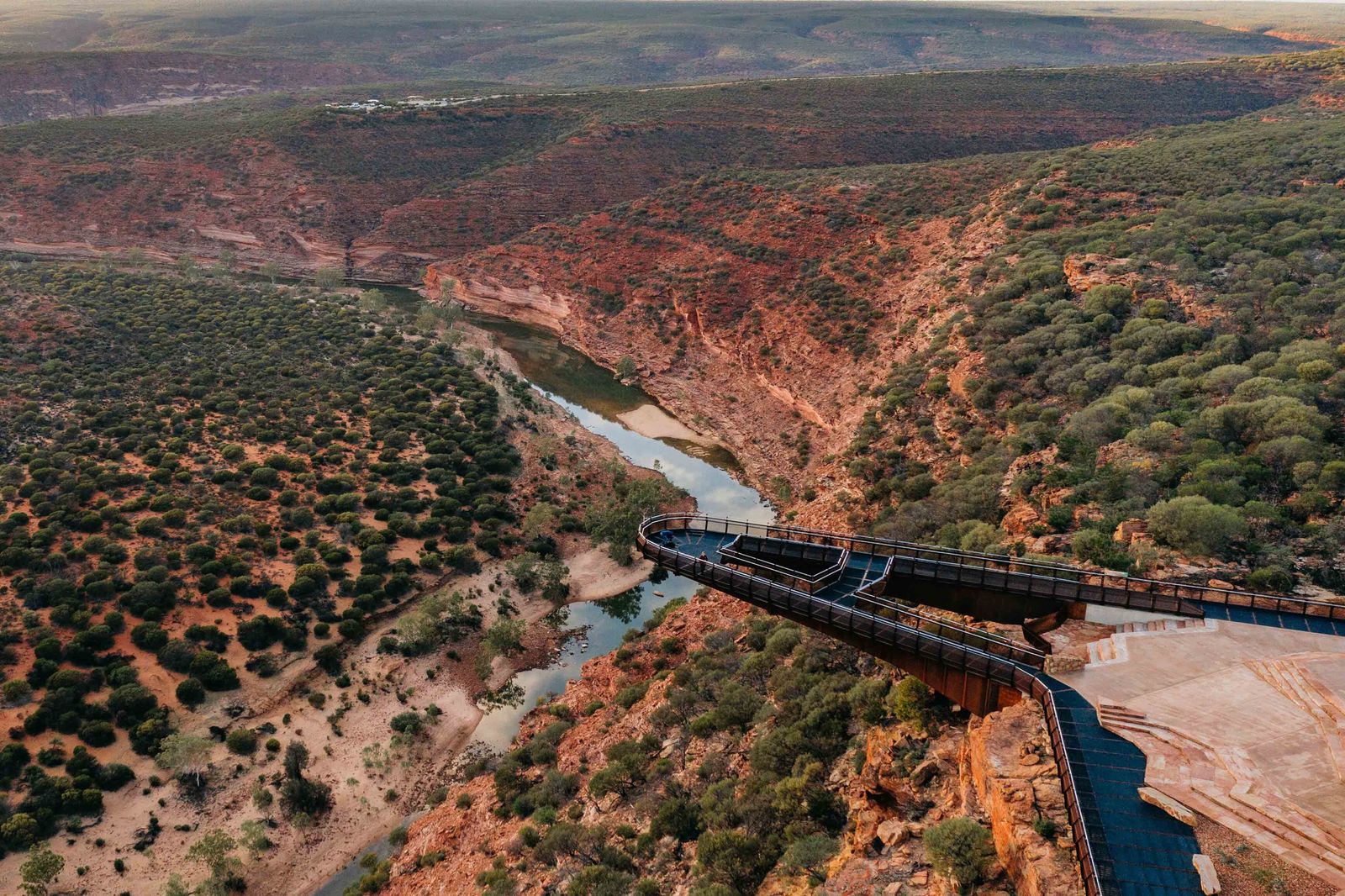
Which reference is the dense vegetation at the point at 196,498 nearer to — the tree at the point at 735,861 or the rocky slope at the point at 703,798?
the rocky slope at the point at 703,798

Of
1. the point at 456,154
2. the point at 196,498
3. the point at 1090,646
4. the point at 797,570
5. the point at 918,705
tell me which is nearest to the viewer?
the point at 1090,646

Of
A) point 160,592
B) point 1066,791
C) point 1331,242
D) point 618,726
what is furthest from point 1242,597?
point 160,592

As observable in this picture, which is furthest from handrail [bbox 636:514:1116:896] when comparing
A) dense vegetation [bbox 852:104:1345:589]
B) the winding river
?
the winding river

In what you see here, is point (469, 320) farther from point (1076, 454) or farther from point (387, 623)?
point (1076, 454)

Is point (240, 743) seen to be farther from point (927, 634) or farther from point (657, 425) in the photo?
point (657, 425)

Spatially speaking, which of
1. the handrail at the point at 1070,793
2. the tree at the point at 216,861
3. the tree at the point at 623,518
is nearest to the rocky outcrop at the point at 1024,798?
the handrail at the point at 1070,793

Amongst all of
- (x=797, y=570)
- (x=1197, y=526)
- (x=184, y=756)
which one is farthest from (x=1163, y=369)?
(x=184, y=756)

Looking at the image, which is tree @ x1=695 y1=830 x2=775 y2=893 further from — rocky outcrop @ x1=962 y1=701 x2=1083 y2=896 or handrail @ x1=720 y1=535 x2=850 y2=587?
handrail @ x1=720 y1=535 x2=850 y2=587
